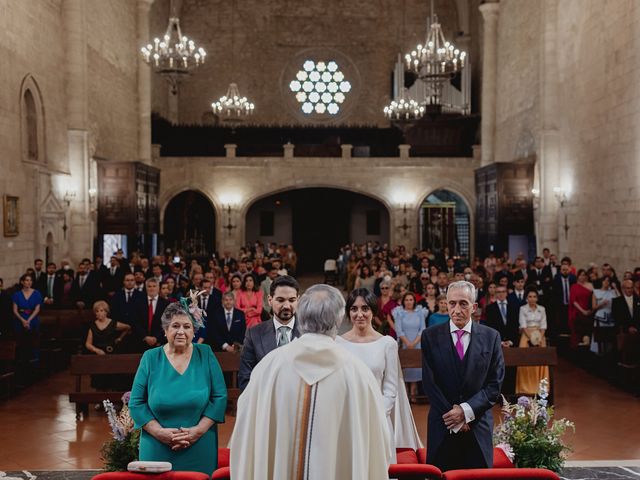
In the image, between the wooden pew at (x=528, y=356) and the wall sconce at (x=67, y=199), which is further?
the wall sconce at (x=67, y=199)

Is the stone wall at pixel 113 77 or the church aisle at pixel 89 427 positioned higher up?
the stone wall at pixel 113 77

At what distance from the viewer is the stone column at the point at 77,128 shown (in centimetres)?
1823

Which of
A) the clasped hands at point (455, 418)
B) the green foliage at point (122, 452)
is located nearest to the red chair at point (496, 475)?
the clasped hands at point (455, 418)

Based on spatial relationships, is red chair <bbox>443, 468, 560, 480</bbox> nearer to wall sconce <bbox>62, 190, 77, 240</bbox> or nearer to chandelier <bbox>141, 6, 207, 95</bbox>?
chandelier <bbox>141, 6, 207, 95</bbox>

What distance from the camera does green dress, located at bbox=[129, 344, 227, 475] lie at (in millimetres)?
4340

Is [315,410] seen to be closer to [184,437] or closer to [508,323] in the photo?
[184,437]

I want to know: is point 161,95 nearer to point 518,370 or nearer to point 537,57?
point 537,57

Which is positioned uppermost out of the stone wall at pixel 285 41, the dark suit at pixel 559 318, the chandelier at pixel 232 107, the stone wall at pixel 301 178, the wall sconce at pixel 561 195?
the stone wall at pixel 285 41

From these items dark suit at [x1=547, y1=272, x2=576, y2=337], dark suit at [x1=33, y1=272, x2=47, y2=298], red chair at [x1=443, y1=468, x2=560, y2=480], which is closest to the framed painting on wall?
dark suit at [x1=33, y1=272, x2=47, y2=298]

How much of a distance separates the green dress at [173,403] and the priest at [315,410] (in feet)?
4.23

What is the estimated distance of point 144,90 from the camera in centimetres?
2402

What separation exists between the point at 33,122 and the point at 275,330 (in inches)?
538

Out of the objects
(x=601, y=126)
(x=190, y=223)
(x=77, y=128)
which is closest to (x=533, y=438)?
(x=601, y=126)

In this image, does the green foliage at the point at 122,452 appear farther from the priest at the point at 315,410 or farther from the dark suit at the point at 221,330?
the dark suit at the point at 221,330
